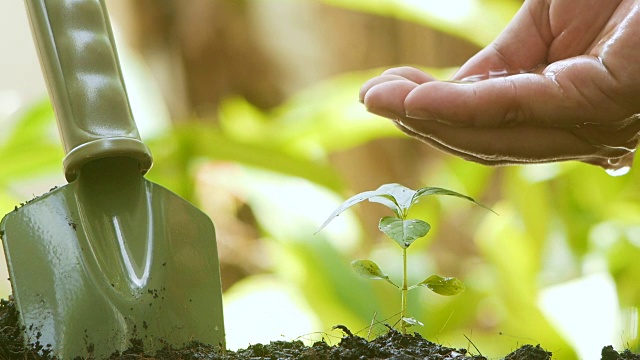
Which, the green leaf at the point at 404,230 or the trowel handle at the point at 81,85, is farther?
the trowel handle at the point at 81,85

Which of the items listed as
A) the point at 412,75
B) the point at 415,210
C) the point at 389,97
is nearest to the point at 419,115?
the point at 389,97

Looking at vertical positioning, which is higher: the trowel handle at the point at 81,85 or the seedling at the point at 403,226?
the trowel handle at the point at 81,85

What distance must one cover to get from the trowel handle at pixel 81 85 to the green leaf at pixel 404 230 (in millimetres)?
281

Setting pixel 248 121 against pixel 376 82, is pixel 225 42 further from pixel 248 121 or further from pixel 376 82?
pixel 376 82

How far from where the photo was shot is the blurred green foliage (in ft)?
4.33

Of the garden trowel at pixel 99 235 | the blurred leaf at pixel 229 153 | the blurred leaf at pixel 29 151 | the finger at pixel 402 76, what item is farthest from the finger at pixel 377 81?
the blurred leaf at pixel 29 151

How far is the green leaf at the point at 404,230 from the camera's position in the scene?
1.99 feet

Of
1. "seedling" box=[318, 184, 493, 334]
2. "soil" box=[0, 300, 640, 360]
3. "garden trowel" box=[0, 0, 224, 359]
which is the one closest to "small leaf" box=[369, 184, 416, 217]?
"seedling" box=[318, 184, 493, 334]

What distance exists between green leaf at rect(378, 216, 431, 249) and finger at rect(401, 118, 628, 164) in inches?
4.4

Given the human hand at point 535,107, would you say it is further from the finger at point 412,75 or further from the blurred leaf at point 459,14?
the blurred leaf at point 459,14

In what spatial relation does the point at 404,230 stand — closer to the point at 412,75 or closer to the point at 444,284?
the point at 444,284

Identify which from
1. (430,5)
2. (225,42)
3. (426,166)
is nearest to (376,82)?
(430,5)

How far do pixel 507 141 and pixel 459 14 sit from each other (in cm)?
102

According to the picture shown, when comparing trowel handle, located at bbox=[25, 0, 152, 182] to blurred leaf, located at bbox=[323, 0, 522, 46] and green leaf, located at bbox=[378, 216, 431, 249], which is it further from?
blurred leaf, located at bbox=[323, 0, 522, 46]
